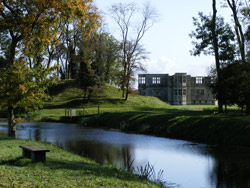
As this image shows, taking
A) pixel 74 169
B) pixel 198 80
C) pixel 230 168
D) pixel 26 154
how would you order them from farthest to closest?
pixel 198 80 → pixel 230 168 → pixel 26 154 → pixel 74 169

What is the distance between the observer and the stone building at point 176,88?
277 feet

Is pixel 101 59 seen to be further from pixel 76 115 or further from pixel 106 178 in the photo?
pixel 106 178

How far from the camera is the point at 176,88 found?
84312mm

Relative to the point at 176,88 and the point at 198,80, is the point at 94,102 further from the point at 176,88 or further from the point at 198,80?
the point at 198,80

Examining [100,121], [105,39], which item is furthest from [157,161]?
[105,39]

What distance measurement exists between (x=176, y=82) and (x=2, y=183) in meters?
78.3

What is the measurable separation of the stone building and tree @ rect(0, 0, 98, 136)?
218 ft

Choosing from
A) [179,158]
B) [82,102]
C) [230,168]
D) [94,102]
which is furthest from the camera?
[94,102]

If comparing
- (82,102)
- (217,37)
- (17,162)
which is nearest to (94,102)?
(82,102)

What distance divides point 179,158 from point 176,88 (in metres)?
68.8

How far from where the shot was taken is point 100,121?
37.1 meters

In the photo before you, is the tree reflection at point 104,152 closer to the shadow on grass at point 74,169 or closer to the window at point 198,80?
the shadow on grass at point 74,169

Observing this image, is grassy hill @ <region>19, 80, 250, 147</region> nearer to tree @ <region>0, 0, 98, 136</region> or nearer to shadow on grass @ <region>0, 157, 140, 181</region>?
tree @ <region>0, 0, 98, 136</region>

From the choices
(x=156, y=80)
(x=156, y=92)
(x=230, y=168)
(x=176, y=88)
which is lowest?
(x=230, y=168)
